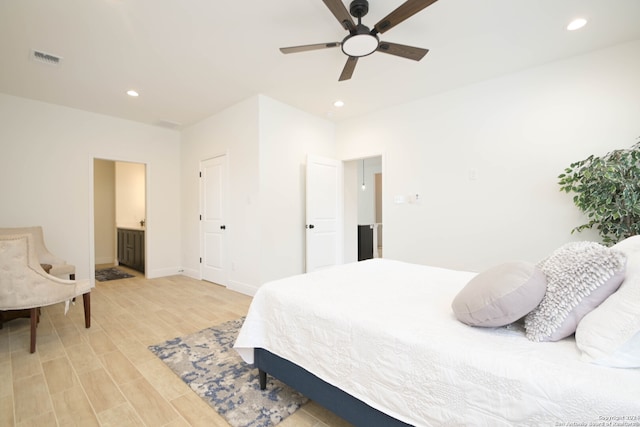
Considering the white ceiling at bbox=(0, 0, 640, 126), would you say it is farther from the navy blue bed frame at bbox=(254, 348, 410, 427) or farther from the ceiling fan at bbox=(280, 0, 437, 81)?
the navy blue bed frame at bbox=(254, 348, 410, 427)

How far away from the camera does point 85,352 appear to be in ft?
7.20

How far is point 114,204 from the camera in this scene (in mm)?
6273

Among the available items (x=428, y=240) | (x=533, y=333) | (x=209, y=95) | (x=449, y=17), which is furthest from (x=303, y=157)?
(x=533, y=333)

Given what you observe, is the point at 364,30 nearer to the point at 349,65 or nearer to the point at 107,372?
the point at 349,65

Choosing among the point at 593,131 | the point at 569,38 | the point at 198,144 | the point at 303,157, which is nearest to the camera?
the point at 569,38

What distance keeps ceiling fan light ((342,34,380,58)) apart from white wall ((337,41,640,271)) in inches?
69.9

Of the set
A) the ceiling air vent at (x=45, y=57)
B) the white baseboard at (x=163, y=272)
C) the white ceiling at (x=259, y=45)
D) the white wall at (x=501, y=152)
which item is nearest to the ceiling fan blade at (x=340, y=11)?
the white ceiling at (x=259, y=45)

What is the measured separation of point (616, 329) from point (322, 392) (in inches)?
44.6

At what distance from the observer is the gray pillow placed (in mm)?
1014

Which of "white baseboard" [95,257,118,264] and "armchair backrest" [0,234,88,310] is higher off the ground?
"armchair backrest" [0,234,88,310]

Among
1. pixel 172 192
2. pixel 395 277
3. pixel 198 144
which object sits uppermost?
pixel 198 144

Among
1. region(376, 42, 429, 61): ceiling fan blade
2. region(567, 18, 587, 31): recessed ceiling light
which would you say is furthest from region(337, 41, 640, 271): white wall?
region(376, 42, 429, 61): ceiling fan blade

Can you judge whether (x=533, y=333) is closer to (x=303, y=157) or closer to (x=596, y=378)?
(x=596, y=378)

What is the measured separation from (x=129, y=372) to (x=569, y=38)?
451 cm
